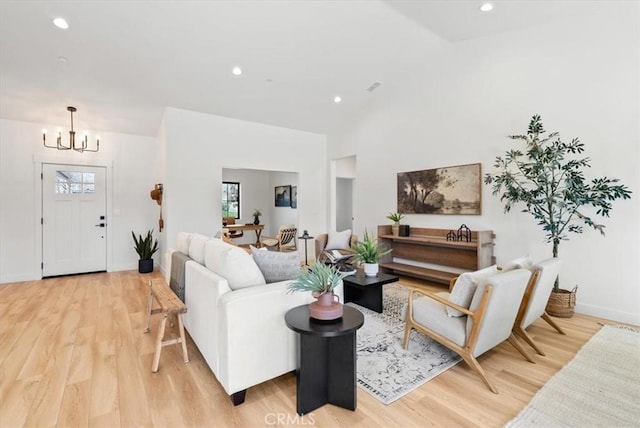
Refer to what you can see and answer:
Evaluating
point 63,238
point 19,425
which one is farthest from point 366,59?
point 63,238

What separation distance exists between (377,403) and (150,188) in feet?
19.9

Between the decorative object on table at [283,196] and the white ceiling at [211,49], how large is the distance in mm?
3875

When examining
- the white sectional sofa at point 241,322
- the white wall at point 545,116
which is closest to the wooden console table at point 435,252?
the white wall at point 545,116

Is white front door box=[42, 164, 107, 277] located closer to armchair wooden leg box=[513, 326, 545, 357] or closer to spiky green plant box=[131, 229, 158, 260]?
spiky green plant box=[131, 229, 158, 260]

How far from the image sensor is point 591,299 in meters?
3.55

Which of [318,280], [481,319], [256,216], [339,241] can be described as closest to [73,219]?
[256,216]

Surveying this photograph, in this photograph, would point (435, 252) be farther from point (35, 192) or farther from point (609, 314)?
point (35, 192)

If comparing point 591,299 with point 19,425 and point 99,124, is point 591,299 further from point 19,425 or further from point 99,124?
point 99,124

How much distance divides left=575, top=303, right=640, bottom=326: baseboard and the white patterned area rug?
224 cm

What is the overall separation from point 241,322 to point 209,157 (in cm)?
437

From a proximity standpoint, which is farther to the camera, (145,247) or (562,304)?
(145,247)

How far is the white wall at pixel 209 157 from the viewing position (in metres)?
5.18

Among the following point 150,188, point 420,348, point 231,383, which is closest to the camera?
point 231,383

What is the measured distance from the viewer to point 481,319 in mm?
2074
